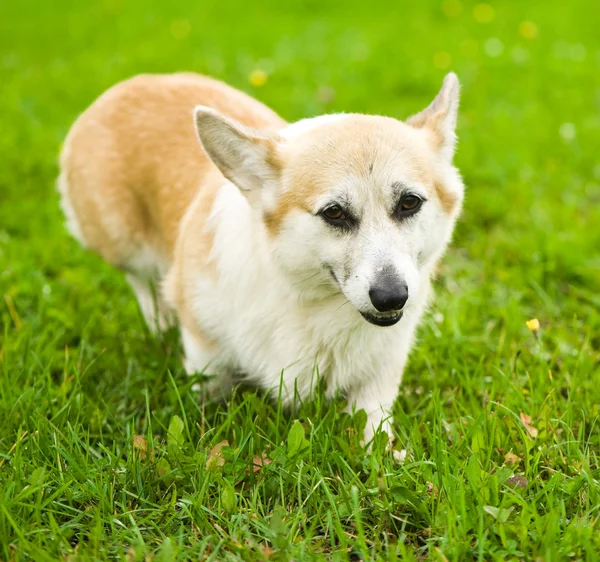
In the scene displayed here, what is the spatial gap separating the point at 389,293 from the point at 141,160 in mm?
1719

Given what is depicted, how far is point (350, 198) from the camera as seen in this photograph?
8.35 ft

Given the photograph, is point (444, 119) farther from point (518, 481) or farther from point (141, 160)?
point (141, 160)

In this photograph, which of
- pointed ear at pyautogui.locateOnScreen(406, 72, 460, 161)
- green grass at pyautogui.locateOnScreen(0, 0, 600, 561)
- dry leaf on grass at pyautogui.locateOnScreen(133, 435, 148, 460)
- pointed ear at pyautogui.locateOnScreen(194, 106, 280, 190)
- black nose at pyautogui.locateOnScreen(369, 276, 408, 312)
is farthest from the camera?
pointed ear at pyautogui.locateOnScreen(406, 72, 460, 161)

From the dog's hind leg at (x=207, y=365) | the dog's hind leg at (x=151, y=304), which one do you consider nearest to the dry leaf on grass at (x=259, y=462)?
the dog's hind leg at (x=207, y=365)

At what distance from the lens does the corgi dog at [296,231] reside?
2.56 meters

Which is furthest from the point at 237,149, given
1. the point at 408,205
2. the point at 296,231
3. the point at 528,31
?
the point at 528,31

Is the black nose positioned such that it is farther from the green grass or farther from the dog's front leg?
the dog's front leg

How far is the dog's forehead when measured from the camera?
256cm

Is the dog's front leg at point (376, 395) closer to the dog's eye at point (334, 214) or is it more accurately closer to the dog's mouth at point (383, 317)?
the dog's mouth at point (383, 317)

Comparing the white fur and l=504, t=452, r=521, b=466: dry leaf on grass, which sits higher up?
the white fur

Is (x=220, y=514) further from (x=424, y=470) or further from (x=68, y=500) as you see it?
(x=424, y=470)

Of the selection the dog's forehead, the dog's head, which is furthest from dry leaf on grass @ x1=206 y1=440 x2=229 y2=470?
the dog's forehead

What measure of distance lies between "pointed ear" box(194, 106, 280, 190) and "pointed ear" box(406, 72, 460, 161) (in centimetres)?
59

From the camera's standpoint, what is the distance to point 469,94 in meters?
6.60
